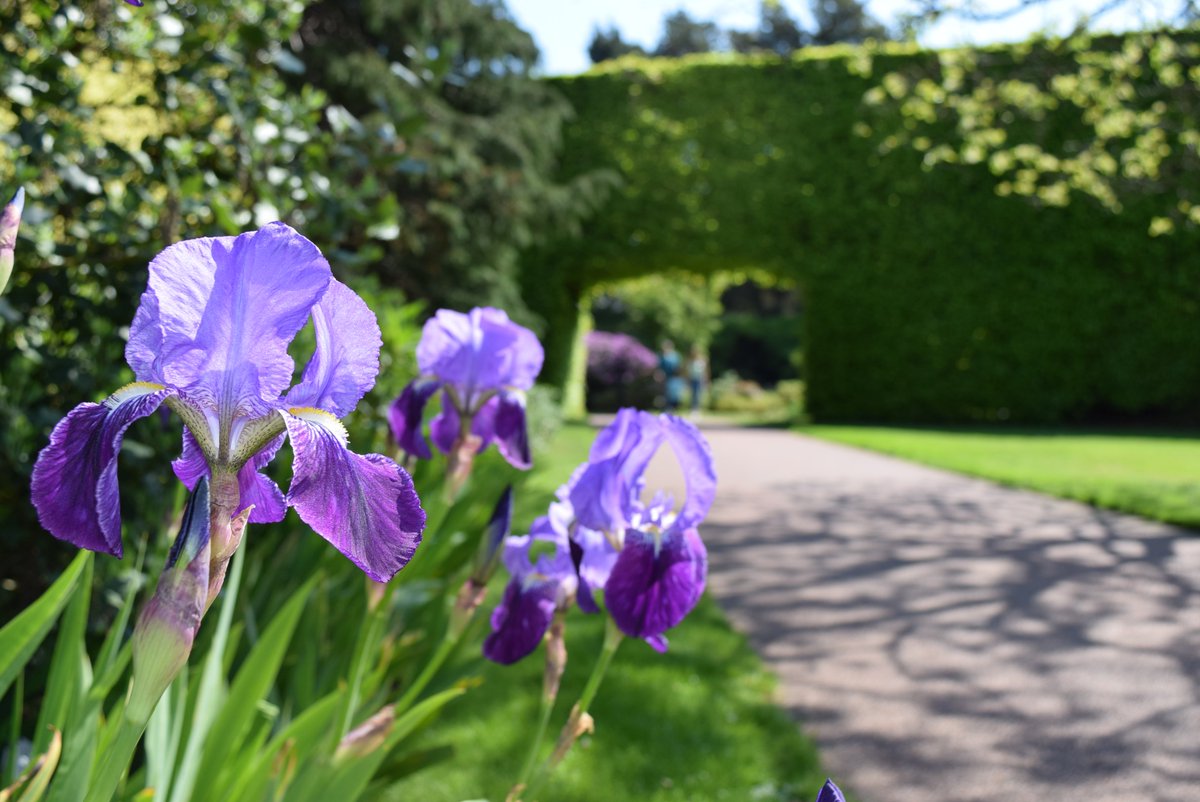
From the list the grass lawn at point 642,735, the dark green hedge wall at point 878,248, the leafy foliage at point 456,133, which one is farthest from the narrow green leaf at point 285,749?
the dark green hedge wall at point 878,248

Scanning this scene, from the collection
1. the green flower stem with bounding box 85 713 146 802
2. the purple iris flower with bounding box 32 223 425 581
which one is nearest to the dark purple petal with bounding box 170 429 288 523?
the purple iris flower with bounding box 32 223 425 581

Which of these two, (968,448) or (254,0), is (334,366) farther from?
(968,448)

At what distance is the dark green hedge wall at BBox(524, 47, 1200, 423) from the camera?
13.2 meters

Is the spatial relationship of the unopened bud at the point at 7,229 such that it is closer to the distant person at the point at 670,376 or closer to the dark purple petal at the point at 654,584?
the dark purple petal at the point at 654,584

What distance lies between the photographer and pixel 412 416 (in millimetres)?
1503

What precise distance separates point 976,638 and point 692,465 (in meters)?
3.23

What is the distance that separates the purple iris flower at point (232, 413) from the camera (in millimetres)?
641

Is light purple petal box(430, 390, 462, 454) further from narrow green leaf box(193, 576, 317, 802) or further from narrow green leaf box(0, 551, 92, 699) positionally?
narrow green leaf box(0, 551, 92, 699)

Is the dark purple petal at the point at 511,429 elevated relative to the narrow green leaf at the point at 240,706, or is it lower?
elevated

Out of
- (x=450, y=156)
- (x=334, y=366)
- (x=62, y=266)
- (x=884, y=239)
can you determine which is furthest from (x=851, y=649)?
(x=884, y=239)

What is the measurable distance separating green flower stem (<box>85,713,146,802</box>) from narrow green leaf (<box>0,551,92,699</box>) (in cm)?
53

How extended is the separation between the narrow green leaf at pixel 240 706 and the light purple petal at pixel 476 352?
1.52ft

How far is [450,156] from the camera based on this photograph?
7.46m

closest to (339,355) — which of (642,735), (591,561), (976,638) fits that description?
(591,561)
